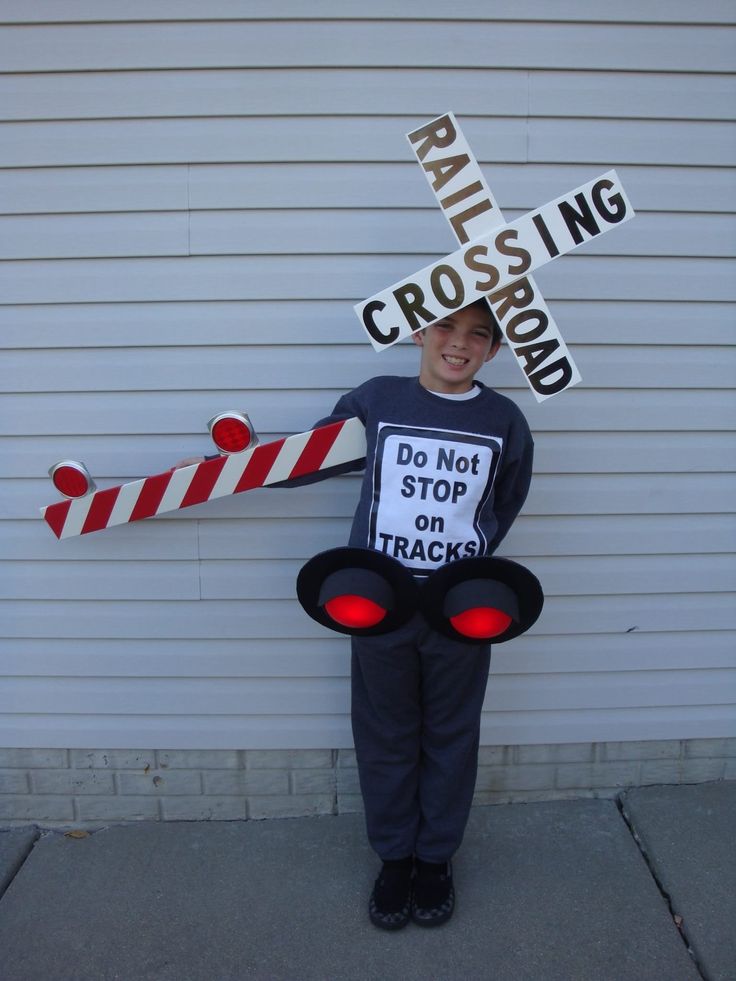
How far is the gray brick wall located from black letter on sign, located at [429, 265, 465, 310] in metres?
1.68

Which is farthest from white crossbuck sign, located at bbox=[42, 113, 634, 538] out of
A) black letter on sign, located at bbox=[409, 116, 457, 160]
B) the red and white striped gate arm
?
the red and white striped gate arm

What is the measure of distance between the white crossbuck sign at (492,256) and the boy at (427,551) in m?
0.10

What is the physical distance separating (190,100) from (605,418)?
1.66m

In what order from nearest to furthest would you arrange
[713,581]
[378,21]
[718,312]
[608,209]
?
[608,209]
[378,21]
[718,312]
[713,581]

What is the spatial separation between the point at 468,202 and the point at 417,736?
1.54 metres

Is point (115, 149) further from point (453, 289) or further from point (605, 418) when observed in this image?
point (605, 418)

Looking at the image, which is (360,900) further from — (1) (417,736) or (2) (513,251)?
(2) (513,251)

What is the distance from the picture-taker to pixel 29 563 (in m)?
2.66

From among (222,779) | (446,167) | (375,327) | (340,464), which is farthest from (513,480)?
(222,779)

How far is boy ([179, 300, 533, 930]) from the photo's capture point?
6.92 feet

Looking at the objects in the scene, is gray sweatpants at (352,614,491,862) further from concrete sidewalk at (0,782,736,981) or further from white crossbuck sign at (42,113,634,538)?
white crossbuck sign at (42,113,634,538)

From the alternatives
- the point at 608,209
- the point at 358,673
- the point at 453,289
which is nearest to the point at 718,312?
the point at 608,209

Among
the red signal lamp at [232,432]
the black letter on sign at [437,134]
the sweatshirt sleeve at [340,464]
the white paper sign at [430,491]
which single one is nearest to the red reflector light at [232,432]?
the red signal lamp at [232,432]

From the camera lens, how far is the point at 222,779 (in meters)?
2.83
